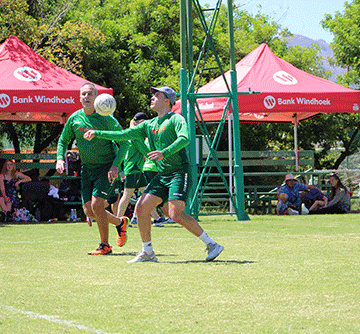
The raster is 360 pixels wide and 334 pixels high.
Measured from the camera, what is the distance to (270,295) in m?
5.27

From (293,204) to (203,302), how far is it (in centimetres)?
1269

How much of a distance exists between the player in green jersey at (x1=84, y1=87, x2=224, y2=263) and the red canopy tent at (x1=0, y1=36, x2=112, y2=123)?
8029 millimetres

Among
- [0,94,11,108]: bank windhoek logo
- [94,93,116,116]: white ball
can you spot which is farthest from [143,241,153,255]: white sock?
[0,94,11,108]: bank windhoek logo

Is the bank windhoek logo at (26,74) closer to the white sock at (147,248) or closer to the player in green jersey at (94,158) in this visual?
the player in green jersey at (94,158)

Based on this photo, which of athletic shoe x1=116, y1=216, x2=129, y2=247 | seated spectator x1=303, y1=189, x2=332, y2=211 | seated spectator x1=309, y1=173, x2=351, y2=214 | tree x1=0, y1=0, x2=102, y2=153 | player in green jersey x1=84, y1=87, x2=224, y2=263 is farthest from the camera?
tree x1=0, y1=0, x2=102, y2=153

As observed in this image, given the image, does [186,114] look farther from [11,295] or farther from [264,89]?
[11,295]

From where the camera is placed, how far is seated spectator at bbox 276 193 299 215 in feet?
56.7

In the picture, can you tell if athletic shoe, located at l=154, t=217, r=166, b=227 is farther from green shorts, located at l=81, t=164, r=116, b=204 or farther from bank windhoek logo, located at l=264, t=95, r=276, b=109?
Answer: green shorts, located at l=81, t=164, r=116, b=204

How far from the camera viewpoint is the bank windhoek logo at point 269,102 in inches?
659

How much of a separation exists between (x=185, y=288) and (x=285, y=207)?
39.5ft

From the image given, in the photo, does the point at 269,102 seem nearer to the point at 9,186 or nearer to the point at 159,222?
the point at 159,222

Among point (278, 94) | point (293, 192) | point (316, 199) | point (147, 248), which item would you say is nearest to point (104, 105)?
point (147, 248)


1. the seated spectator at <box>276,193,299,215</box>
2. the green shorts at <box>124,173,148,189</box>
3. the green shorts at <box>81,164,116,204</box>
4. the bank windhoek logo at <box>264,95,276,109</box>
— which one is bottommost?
the seated spectator at <box>276,193,299,215</box>

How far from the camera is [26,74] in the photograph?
16.0 m
